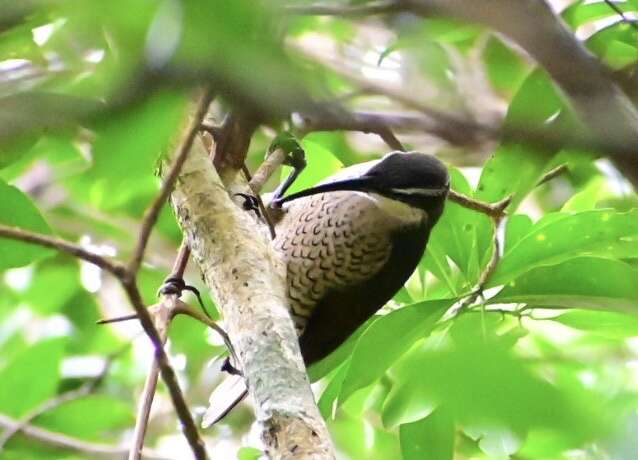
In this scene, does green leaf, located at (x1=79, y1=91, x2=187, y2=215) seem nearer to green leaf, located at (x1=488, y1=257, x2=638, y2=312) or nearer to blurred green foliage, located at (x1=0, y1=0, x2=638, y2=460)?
blurred green foliage, located at (x1=0, y1=0, x2=638, y2=460)

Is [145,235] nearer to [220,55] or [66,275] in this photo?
[220,55]

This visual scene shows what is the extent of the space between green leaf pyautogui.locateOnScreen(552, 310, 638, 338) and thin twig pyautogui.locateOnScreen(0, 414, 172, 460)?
864 mm

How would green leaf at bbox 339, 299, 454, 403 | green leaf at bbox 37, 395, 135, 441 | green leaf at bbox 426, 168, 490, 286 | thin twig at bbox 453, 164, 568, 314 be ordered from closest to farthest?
green leaf at bbox 339, 299, 454, 403, thin twig at bbox 453, 164, 568, 314, green leaf at bbox 426, 168, 490, 286, green leaf at bbox 37, 395, 135, 441

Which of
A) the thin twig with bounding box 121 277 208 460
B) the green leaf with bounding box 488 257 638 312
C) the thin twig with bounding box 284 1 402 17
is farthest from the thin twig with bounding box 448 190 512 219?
the thin twig with bounding box 284 1 402 17

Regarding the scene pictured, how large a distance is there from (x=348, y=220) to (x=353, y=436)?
495 mm

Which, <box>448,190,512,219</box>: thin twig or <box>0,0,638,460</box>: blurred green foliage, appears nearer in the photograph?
<box>0,0,638,460</box>: blurred green foliage

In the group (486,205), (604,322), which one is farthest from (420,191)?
(604,322)

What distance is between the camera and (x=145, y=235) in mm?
839

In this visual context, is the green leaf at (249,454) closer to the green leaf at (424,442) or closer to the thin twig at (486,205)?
the green leaf at (424,442)

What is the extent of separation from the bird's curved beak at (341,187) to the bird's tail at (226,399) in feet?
1.07

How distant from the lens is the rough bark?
1.09 metres

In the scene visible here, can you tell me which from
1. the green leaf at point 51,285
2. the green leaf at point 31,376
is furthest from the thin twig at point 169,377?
the green leaf at point 51,285

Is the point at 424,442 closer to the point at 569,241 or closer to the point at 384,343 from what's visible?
the point at 384,343

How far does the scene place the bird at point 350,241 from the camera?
1868 millimetres
